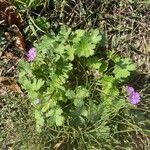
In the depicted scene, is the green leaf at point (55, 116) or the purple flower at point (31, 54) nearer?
the green leaf at point (55, 116)

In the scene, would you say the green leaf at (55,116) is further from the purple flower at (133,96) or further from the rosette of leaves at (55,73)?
the purple flower at (133,96)

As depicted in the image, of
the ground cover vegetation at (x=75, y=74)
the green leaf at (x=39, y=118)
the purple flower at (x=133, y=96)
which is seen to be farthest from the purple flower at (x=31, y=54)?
the purple flower at (x=133, y=96)

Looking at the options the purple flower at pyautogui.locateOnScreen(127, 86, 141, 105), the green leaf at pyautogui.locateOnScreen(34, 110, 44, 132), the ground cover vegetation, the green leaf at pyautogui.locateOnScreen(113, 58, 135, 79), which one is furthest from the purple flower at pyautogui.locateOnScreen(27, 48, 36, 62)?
the purple flower at pyautogui.locateOnScreen(127, 86, 141, 105)

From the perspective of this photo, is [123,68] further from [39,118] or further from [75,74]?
[39,118]

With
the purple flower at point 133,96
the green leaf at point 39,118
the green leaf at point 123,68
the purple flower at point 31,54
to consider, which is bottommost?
the green leaf at point 39,118

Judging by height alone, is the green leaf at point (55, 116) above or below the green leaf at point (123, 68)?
below

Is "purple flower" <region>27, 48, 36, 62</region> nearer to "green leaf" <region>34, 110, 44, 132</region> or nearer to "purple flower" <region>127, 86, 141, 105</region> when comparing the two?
"green leaf" <region>34, 110, 44, 132</region>

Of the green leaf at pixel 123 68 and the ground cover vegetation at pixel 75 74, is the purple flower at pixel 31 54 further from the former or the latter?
the green leaf at pixel 123 68

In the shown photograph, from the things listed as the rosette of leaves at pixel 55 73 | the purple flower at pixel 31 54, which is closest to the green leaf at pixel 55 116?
the rosette of leaves at pixel 55 73
